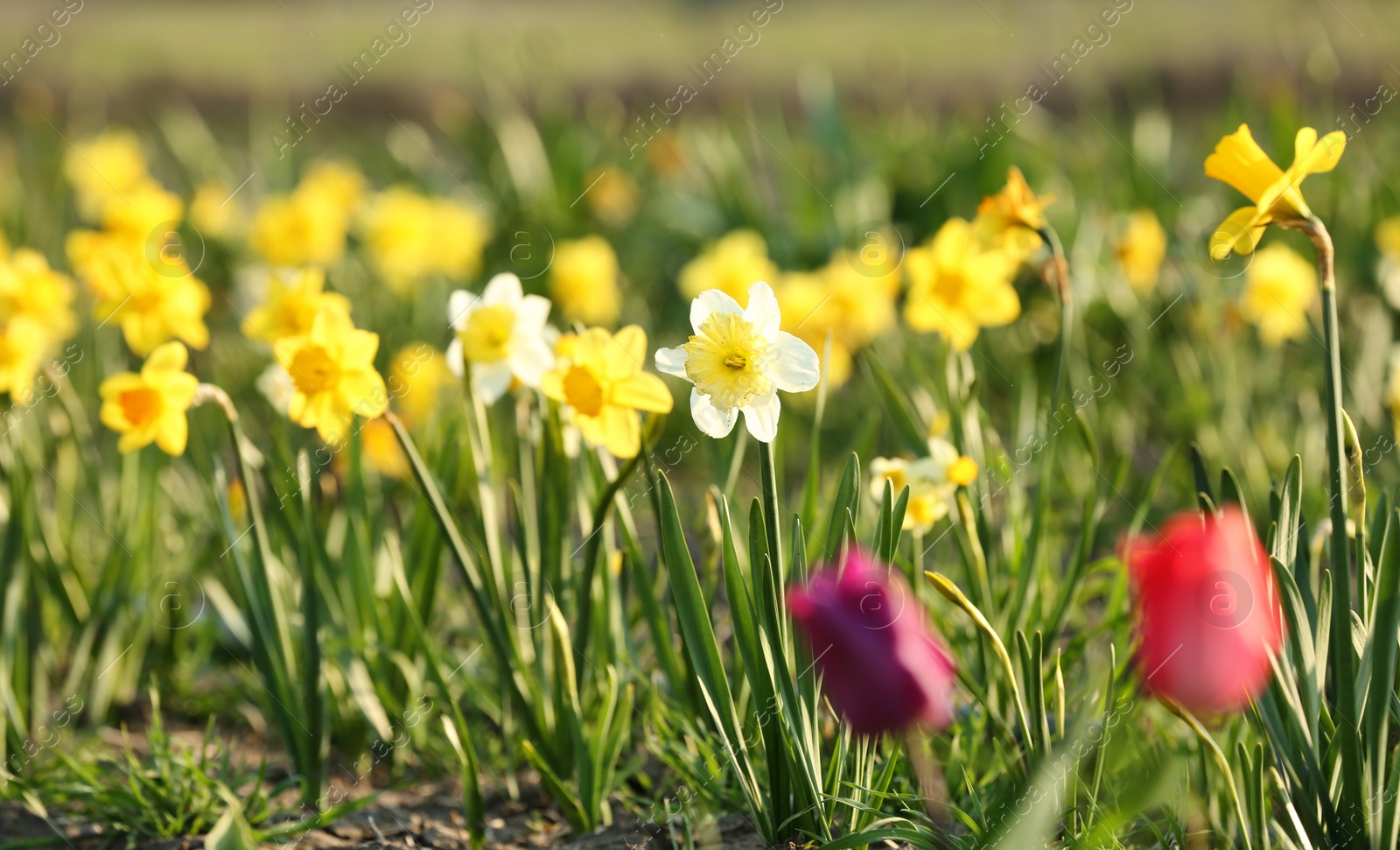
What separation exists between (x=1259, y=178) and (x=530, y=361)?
2.90ft

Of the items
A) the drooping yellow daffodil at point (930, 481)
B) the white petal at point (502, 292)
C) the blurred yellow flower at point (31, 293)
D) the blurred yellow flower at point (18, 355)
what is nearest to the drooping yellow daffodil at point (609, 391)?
the white petal at point (502, 292)

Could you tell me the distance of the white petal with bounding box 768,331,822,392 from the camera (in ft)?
3.48

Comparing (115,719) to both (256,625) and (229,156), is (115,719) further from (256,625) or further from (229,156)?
(229,156)

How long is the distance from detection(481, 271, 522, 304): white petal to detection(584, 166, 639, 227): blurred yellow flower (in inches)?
107

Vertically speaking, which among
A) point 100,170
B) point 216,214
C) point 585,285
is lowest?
point 585,285

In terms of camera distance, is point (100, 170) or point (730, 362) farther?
point (100, 170)

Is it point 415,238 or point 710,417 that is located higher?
point 415,238

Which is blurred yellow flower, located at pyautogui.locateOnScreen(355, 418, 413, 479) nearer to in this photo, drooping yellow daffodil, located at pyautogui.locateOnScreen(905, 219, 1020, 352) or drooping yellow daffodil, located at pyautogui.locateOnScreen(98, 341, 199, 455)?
drooping yellow daffodil, located at pyautogui.locateOnScreen(98, 341, 199, 455)

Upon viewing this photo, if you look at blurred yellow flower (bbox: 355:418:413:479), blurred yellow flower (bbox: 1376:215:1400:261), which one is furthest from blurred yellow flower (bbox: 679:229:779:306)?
blurred yellow flower (bbox: 1376:215:1400:261)

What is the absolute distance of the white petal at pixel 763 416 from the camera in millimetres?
1047

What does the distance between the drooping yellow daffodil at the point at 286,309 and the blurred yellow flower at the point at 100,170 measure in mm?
2205

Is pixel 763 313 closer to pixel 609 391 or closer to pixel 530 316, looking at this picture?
pixel 609 391

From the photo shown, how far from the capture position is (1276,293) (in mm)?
2439

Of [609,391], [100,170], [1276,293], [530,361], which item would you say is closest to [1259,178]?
[609,391]
